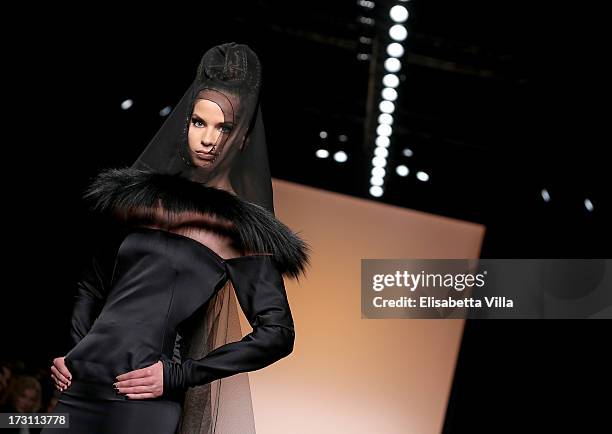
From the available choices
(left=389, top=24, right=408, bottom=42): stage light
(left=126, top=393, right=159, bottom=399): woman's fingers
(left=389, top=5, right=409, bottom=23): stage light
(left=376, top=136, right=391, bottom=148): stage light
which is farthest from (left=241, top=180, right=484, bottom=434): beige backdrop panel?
(left=126, top=393, right=159, bottom=399): woman's fingers

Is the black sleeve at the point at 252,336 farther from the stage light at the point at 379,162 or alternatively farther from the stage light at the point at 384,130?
the stage light at the point at 379,162

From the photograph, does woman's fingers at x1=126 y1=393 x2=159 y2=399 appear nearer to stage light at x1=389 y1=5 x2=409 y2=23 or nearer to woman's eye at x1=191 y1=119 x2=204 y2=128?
woman's eye at x1=191 y1=119 x2=204 y2=128

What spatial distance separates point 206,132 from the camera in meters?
1.69

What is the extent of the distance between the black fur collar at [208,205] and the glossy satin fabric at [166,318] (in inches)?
1.3

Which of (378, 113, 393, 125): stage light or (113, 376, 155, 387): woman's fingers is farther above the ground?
(378, 113, 393, 125): stage light

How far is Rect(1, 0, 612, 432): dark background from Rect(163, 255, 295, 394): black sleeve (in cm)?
222

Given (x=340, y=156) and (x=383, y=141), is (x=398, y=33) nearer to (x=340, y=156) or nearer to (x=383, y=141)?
(x=383, y=141)

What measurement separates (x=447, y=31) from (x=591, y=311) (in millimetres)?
1447

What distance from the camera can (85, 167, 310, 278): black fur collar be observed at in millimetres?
1617

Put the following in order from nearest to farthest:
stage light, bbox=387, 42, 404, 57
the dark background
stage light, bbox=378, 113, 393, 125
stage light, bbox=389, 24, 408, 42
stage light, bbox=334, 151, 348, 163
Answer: the dark background < stage light, bbox=389, 24, 408, 42 < stage light, bbox=387, 42, 404, 57 < stage light, bbox=378, 113, 393, 125 < stage light, bbox=334, 151, 348, 163

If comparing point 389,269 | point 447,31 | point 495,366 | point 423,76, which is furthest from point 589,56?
point 495,366

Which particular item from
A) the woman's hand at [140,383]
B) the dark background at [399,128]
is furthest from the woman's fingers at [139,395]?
the dark background at [399,128]

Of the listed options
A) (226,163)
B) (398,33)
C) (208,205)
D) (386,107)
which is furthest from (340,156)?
A: (208,205)

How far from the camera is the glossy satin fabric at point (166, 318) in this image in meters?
1.50
